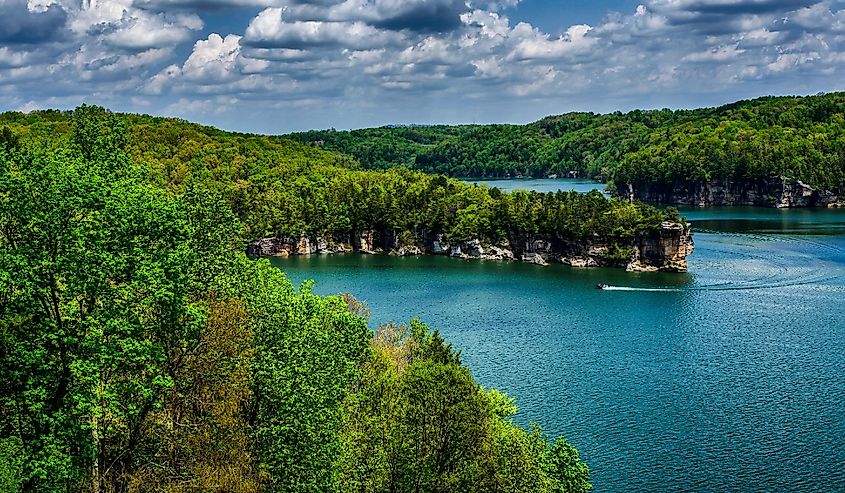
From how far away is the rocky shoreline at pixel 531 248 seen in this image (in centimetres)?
9775

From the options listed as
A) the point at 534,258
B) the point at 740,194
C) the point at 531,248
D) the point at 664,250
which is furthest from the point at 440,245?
the point at 740,194

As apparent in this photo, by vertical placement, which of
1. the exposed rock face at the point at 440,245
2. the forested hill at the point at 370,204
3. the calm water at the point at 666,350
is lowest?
the calm water at the point at 666,350

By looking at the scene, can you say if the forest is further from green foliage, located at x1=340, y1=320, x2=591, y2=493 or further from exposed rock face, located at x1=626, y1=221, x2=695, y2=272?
exposed rock face, located at x1=626, y1=221, x2=695, y2=272

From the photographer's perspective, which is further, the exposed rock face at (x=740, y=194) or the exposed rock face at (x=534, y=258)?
the exposed rock face at (x=740, y=194)

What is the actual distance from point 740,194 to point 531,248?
83669 millimetres

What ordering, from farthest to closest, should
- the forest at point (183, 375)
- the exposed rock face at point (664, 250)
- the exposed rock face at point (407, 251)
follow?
the exposed rock face at point (407, 251) → the exposed rock face at point (664, 250) → the forest at point (183, 375)

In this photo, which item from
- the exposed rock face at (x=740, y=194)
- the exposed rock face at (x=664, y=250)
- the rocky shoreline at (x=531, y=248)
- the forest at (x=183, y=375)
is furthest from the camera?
the exposed rock face at (x=740, y=194)

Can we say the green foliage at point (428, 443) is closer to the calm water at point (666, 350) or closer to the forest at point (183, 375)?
the forest at point (183, 375)

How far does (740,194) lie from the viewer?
173750mm

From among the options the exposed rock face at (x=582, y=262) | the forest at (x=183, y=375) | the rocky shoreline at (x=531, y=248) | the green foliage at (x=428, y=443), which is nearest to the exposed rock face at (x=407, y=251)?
the rocky shoreline at (x=531, y=248)

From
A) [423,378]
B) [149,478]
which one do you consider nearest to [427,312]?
[423,378]

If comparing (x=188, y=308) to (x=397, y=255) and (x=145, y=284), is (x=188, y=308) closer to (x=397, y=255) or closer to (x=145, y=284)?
(x=145, y=284)

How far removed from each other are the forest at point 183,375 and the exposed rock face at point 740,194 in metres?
148

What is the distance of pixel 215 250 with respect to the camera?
27.3m
